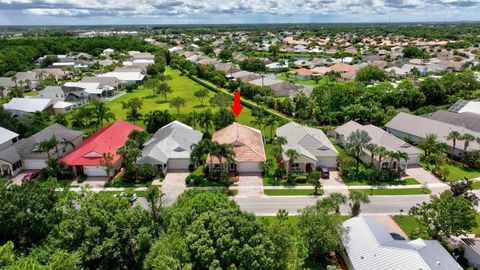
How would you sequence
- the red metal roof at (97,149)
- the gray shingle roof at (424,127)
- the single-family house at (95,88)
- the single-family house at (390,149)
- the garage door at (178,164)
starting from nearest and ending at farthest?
the red metal roof at (97,149) < the single-family house at (390,149) < the garage door at (178,164) < the gray shingle roof at (424,127) < the single-family house at (95,88)

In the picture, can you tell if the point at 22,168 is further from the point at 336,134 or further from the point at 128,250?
the point at 336,134

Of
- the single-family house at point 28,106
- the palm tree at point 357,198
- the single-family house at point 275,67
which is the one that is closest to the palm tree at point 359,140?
the palm tree at point 357,198

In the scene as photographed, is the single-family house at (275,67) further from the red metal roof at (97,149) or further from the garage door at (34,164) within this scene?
the garage door at (34,164)

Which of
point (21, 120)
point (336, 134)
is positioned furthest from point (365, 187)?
point (21, 120)

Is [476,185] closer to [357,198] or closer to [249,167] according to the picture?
[357,198]

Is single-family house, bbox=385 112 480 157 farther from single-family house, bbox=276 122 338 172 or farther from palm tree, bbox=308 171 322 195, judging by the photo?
palm tree, bbox=308 171 322 195

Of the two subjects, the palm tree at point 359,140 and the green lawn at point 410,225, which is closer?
the green lawn at point 410,225
